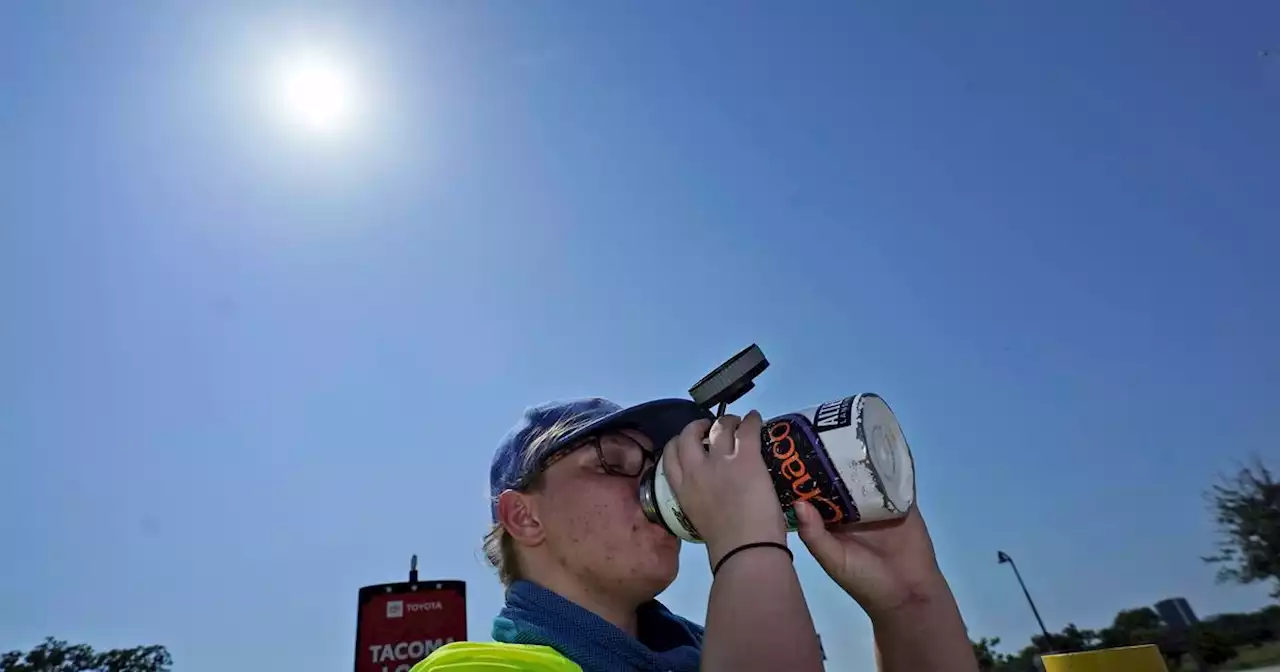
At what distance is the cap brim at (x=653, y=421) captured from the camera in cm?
172

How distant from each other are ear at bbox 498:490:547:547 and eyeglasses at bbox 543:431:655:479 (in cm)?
16

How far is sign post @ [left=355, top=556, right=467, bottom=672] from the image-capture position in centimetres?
648

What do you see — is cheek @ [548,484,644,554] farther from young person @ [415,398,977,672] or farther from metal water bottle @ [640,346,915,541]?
metal water bottle @ [640,346,915,541]

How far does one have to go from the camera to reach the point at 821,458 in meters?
1.25

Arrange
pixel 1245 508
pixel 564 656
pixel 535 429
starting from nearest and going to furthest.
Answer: pixel 564 656, pixel 535 429, pixel 1245 508

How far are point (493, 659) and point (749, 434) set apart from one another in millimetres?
675

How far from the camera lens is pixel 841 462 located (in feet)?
4.08

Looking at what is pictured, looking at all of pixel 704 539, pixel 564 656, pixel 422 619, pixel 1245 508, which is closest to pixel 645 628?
pixel 564 656

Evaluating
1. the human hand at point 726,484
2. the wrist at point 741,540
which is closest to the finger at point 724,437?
the human hand at point 726,484

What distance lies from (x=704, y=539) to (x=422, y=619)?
6.60m

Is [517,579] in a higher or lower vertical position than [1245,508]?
lower

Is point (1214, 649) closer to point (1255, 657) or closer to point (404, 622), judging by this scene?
point (1255, 657)

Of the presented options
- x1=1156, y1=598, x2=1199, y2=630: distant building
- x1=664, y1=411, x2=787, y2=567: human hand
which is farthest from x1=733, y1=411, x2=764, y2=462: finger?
x1=1156, y1=598, x2=1199, y2=630: distant building

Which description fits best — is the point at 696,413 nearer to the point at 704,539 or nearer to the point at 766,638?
the point at 704,539
